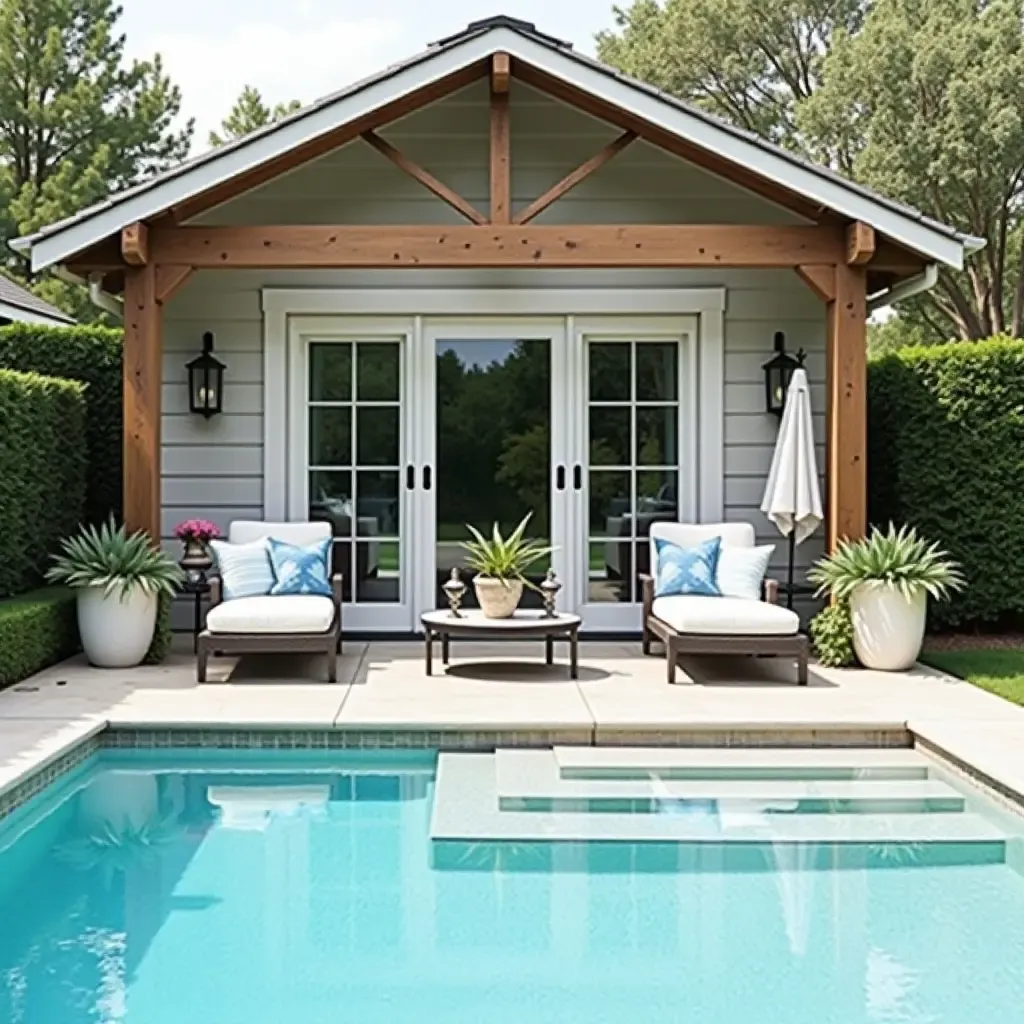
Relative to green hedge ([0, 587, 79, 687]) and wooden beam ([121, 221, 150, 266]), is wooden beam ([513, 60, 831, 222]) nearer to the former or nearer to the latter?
wooden beam ([121, 221, 150, 266])

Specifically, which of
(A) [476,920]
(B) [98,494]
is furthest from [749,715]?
(B) [98,494]

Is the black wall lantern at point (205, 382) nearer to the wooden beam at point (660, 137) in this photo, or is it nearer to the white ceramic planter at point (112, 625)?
the white ceramic planter at point (112, 625)

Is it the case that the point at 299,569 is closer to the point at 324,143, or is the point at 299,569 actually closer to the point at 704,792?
the point at 324,143

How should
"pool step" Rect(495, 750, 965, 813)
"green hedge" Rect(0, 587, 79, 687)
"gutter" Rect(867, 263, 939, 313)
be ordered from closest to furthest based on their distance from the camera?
1. "pool step" Rect(495, 750, 965, 813)
2. "green hedge" Rect(0, 587, 79, 687)
3. "gutter" Rect(867, 263, 939, 313)

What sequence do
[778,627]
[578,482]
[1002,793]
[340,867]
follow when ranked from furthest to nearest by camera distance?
[578,482]
[778,627]
[1002,793]
[340,867]

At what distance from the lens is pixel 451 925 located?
13.1ft

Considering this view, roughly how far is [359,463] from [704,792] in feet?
15.7

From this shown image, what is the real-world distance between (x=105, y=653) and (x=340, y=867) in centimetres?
377

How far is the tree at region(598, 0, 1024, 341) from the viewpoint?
18609mm

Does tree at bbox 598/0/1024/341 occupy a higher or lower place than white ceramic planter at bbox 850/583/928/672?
higher

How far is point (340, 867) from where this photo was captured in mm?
4586

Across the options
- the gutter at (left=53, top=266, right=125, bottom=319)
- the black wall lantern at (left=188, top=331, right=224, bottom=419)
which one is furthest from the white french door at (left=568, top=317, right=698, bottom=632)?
the gutter at (left=53, top=266, right=125, bottom=319)

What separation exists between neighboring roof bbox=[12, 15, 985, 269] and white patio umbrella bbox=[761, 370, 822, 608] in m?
1.32

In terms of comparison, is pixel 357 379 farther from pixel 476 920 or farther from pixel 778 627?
pixel 476 920
